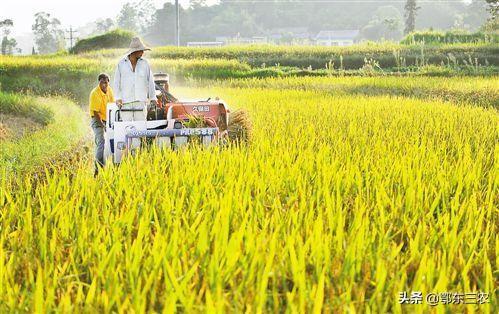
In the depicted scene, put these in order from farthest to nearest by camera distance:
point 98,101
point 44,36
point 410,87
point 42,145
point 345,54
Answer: point 44,36 → point 345,54 → point 410,87 → point 42,145 → point 98,101

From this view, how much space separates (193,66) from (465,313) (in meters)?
17.7

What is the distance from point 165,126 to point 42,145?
269 cm

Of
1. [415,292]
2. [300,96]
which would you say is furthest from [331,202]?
[300,96]

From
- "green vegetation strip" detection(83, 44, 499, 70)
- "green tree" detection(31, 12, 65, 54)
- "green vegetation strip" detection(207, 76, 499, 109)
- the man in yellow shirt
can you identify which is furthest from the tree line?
the man in yellow shirt

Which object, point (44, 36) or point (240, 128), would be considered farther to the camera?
point (44, 36)

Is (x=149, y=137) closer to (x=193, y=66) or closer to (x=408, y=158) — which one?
(x=408, y=158)

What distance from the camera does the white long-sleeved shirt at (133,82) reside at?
5.61m

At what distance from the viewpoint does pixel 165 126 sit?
543cm

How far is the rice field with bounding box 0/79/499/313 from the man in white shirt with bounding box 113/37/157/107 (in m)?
1.26

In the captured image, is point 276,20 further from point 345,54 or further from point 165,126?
point 165,126

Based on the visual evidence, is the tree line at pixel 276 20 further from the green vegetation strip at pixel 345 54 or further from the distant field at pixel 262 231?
the distant field at pixel 262 231

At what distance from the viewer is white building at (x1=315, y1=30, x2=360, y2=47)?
7761cm

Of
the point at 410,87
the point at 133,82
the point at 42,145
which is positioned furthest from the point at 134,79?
the point at 410,87

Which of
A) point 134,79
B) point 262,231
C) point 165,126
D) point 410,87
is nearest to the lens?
point 262,231
